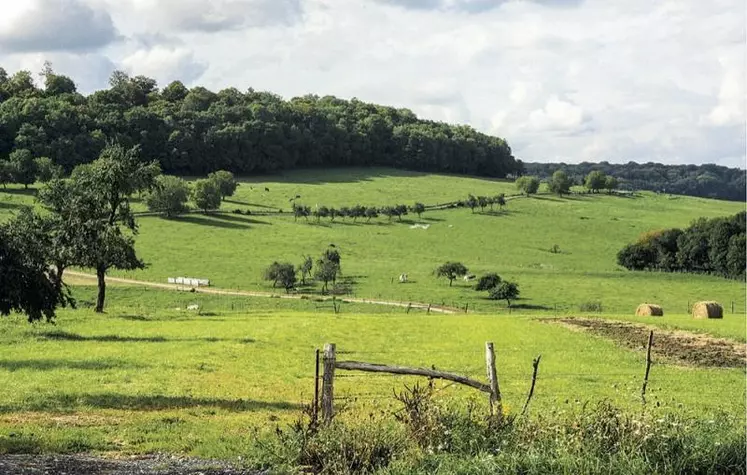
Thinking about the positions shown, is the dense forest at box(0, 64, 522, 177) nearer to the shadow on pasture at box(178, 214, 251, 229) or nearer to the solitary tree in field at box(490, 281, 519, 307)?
the shadow on pasture at box(178, 214, 251, 229)

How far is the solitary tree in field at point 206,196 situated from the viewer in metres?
122

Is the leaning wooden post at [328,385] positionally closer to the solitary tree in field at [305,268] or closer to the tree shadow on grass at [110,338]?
the tree shadow on grass at [110,338]

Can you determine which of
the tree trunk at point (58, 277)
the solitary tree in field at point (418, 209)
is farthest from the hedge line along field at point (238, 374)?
the solitary tree in field at point (418, 209)

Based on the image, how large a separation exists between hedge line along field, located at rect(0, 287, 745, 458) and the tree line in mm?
59591

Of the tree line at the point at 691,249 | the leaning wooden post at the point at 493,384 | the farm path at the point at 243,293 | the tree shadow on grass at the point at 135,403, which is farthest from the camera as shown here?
the tree line at the point at 691,249

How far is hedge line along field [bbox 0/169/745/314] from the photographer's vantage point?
8069 cm

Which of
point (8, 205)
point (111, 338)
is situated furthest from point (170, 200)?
point (111, 338)

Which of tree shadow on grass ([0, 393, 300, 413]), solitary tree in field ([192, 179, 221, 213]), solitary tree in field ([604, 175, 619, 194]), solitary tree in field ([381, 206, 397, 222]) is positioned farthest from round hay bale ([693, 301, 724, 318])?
solitary tree in field ([604, 175, 619, 194])

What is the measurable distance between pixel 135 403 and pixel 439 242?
95509 millimetres

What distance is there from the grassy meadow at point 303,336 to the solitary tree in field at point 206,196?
124 inches

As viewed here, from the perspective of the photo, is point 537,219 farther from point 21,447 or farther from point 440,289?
point 21,447

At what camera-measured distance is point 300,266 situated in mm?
87125

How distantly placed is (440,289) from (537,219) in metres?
59.8

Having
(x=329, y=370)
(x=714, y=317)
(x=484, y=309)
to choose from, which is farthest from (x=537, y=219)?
(x=329, y=370)
